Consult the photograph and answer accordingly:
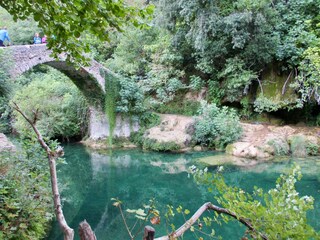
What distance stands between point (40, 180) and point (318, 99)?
8553mm

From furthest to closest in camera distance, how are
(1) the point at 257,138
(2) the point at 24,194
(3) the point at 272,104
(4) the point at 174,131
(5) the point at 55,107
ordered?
(5) the point at 55,107
(4) the point at 174,131
(3) the point at 272,104
(1) the point at 257,138
(2) the point at 24,194

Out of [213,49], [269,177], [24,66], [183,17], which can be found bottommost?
[269,177]

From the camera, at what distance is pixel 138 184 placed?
23.8 ft

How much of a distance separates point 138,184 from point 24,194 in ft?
13.5

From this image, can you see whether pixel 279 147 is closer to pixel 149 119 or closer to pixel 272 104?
pixel 272 104

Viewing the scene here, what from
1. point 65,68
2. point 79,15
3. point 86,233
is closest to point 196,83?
point 65,68

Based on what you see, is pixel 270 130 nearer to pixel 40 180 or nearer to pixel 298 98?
pixel 298 98

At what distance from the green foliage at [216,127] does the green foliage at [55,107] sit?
5.26 metres

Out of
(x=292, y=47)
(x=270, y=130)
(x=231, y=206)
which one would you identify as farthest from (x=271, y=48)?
(x=231, y=206)

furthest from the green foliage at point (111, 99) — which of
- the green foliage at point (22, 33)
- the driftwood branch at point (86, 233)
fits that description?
the driftwood branch at point (86, 233)

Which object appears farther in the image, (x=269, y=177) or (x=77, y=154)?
(x=77, y=154)

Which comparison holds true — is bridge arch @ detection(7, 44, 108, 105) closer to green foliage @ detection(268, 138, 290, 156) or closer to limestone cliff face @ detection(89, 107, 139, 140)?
limestone cliff face @ detection(89, 107, 139, 140)

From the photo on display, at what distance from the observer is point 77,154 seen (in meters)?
10.6

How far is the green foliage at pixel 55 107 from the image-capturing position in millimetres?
11289
